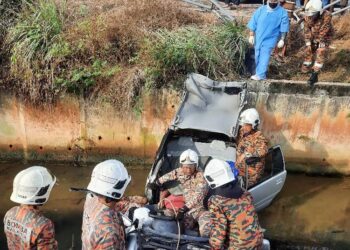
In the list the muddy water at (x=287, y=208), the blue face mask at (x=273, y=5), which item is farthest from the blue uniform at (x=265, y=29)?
the muddy water at (x=287, y=208)

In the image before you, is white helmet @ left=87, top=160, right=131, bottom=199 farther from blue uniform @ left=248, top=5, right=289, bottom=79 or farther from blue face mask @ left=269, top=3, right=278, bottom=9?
blue face mask @ left=269, top=3, right=278, bottom=9

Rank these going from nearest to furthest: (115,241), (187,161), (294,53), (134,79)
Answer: (115,241)
(187,161)
(134,79)
(294,53)

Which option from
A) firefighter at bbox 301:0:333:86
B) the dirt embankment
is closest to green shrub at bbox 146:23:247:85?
the dirt embankment

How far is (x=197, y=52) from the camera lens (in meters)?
9.09

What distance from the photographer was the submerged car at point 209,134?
23.9 ft

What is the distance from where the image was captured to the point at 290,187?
359 inches

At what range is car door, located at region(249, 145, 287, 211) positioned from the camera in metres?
7.22

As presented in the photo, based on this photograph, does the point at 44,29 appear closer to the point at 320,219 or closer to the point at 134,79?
the point at 134,79

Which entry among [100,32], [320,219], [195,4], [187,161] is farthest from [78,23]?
[320,219]

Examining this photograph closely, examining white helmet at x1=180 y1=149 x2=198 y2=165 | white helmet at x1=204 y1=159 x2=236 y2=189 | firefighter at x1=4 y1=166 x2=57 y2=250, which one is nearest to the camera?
firefighter at x1=4 y1=166 x2=57 y2=250

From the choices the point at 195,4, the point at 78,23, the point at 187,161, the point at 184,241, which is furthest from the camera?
the point at 195,4

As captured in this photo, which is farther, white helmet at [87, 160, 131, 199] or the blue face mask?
the blue face mask

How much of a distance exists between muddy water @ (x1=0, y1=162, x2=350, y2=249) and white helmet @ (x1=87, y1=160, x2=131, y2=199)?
3780 millimetres

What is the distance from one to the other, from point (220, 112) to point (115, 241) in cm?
436
